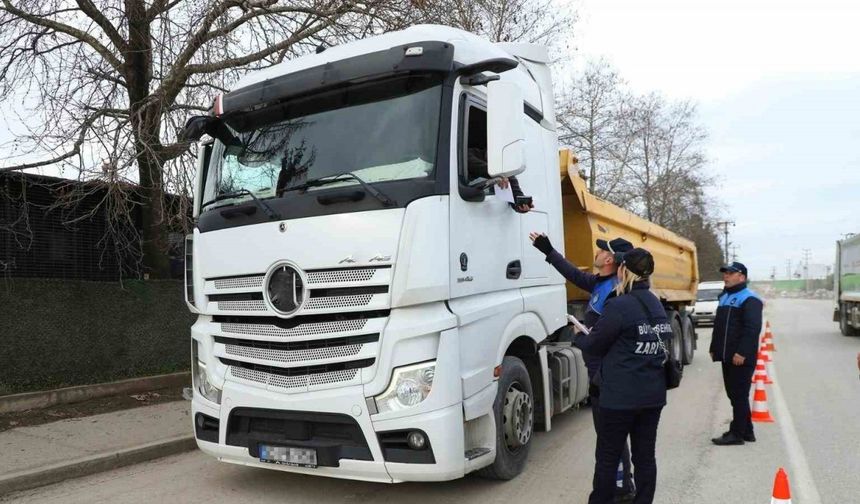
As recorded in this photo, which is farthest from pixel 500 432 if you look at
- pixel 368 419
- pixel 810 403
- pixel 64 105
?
pixel 64 105

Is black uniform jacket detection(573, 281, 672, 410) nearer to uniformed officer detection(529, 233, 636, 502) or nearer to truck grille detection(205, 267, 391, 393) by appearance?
uniformed officer detection(529, 233, 636, 502)

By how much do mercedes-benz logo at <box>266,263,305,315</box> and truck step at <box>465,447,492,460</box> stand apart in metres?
1.49

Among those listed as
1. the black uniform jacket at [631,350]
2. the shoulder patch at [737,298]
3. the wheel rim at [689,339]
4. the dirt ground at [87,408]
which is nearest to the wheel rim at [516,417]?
the black uniform jacket at [631,350]

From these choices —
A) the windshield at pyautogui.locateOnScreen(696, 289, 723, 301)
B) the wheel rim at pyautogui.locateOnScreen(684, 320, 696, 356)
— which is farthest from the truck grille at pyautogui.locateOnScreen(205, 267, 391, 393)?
the windshield at pyautogui.locateOnScreen(696, 289, 723, 301)

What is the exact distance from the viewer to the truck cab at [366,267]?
3834 millimetres

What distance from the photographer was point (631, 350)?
3781 mm

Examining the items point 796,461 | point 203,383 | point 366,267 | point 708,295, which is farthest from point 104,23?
point 708,295

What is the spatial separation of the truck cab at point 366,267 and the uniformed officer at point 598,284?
1.26 feet

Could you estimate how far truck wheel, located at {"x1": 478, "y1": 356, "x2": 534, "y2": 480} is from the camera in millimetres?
4570

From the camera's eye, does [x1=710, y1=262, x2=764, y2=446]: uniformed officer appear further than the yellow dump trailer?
No

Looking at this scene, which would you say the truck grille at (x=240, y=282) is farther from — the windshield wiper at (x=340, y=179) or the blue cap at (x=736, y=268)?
the blue cap at (x=736, y=268)

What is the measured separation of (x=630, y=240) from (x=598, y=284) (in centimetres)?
470

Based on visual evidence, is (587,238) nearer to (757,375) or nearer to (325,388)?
(757,375)

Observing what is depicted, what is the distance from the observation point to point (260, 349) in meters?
4.20
